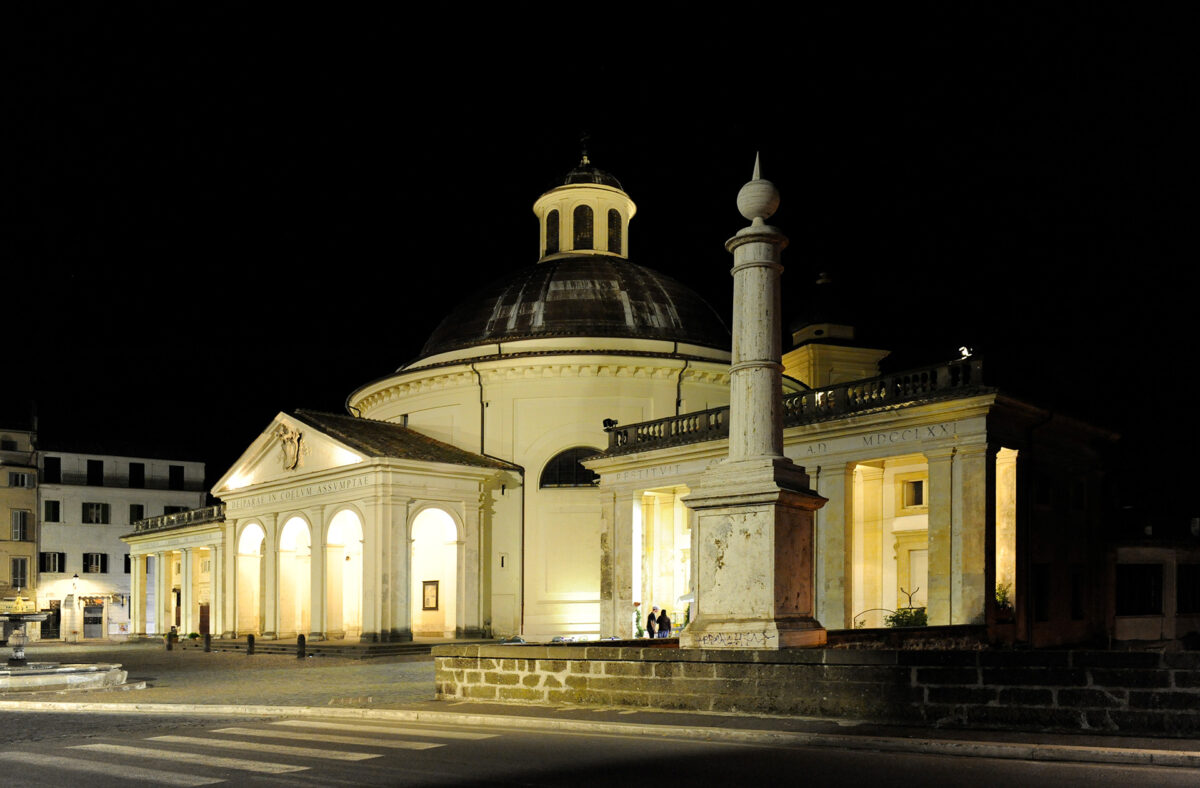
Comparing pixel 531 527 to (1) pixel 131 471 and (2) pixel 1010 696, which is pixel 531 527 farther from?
(1) pixel 131 471

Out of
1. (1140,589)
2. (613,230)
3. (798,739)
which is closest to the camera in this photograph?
(798,739)

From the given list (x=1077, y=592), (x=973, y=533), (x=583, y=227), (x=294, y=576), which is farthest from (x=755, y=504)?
(x=583, y=227)

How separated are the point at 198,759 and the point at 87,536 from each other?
197 feet

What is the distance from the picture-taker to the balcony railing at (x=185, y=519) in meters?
49.9

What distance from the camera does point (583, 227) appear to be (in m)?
45.7

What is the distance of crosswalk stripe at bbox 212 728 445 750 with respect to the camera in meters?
11.5

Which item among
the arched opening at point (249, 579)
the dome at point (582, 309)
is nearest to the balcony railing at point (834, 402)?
the dome at point (582, 309)

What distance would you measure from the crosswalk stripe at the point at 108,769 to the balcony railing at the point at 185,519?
39.2 metres

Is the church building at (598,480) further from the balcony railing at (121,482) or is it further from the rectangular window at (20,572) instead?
the balcony railing at (121,482)

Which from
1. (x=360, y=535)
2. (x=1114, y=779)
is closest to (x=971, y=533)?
(x=1114, y=779)

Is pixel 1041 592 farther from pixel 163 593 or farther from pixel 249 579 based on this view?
pixel 163 593

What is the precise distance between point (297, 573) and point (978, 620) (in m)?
27.7

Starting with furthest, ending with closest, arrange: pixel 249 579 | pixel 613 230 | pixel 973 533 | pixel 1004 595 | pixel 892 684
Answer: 1. pixel 613 230
2. pixel 249 579
3. pixel 1004 595
4. pixel 973 533
5. pixel 892 684

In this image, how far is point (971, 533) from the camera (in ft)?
75.2
